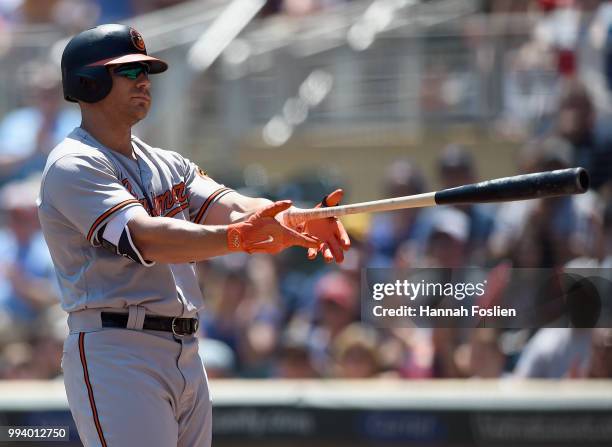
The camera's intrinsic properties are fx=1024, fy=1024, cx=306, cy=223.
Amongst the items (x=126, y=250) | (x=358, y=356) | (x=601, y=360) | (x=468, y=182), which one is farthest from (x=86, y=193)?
(x=468, y=182)

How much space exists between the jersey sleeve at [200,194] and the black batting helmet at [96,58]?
0.44 m

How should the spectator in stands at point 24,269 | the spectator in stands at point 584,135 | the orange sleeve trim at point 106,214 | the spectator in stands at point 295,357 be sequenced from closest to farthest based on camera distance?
the orange sleeve trim at point 106,214
the spectator in stands at point 295,357
the spectator in stands at point 584,135
the spectator in stands at point 24,269

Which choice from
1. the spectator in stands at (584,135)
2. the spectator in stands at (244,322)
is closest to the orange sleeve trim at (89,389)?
the spectator in stands at (244,322)

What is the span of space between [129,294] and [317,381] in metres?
2.29

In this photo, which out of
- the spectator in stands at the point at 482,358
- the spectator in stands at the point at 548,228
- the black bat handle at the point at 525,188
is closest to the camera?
the black bat handle at the point at 525,188

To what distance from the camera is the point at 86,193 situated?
2.62 m

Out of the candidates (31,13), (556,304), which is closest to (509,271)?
(556,304)

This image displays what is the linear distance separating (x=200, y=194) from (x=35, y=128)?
385 centimetres

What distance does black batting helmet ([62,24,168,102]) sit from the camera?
2.74 meters

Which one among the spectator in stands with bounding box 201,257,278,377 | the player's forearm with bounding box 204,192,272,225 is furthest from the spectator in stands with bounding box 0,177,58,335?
the player's forearm with bounding box 204,192,272,225

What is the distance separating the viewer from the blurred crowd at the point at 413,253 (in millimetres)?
4918

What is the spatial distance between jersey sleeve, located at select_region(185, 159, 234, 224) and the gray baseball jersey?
142 millimetres

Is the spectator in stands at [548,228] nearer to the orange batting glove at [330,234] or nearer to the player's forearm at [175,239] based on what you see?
the orange batting glove at [330,234]

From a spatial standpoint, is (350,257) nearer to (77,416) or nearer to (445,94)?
(445,94)
